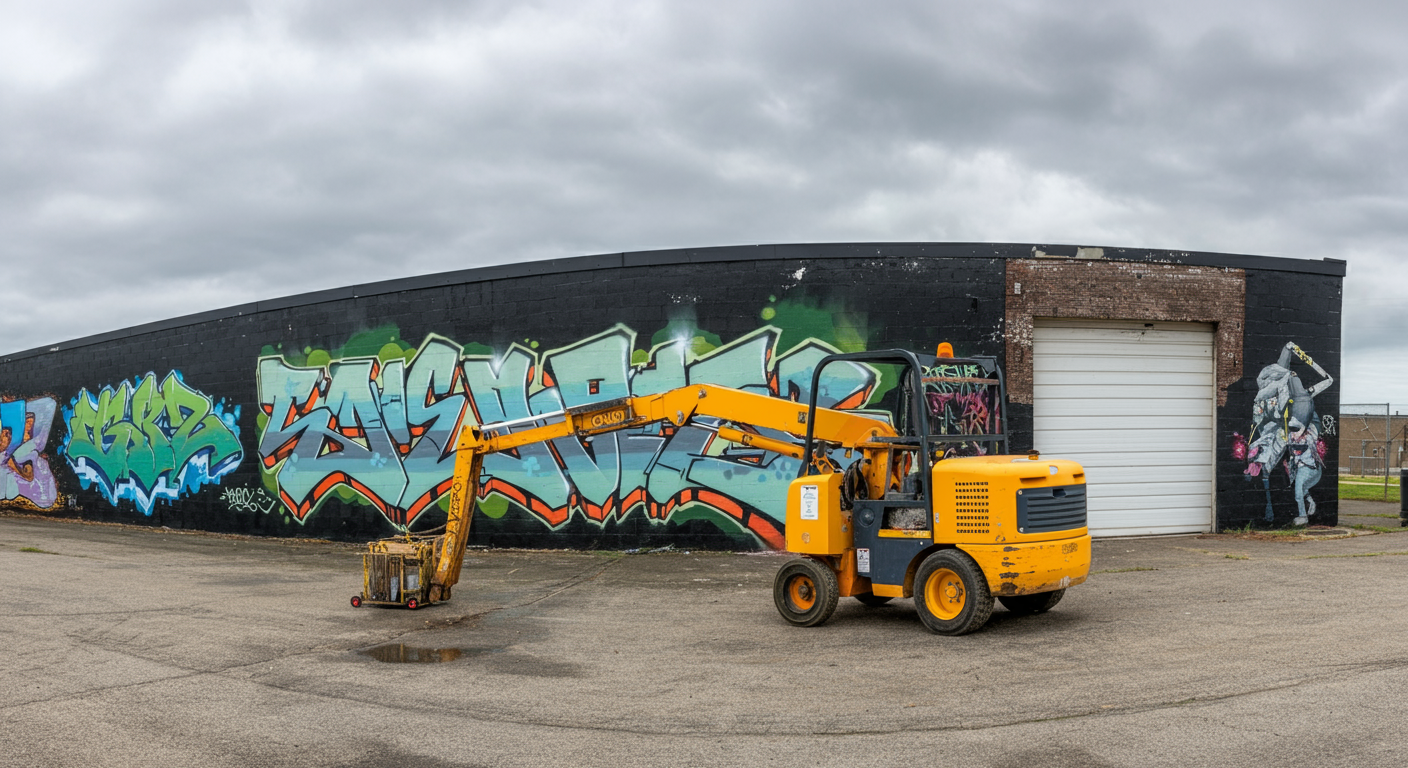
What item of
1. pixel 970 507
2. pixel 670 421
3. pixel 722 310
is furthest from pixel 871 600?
pixel 722 310

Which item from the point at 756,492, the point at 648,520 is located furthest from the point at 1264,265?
the point at 648,520

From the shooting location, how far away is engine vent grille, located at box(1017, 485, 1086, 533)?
8.88 meters

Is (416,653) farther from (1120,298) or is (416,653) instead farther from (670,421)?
(1120,298)

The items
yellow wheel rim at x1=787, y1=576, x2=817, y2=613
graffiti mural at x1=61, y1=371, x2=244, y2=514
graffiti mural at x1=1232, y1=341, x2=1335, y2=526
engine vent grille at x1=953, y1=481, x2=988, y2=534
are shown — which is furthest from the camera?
graffiti mural at x1=61, y1=371, x2=244, y2=514

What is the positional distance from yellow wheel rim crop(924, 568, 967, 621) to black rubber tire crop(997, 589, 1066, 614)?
0.99m

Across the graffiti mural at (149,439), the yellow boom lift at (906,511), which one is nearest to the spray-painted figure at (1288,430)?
the yellow boom lift at (906,511)

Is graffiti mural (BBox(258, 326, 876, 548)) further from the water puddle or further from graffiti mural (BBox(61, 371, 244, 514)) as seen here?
the water puddle

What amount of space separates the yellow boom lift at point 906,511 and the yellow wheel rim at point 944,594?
0.01 meters

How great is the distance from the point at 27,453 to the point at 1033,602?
1154 inches

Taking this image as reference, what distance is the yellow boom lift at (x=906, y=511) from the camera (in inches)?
352

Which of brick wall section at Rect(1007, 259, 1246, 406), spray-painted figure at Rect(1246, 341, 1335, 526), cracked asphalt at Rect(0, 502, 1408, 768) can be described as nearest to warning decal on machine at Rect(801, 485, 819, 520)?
cracked asphalt at Rect(0, 502, 1408, 768)

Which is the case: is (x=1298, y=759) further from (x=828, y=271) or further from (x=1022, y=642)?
(x=828, y=271)

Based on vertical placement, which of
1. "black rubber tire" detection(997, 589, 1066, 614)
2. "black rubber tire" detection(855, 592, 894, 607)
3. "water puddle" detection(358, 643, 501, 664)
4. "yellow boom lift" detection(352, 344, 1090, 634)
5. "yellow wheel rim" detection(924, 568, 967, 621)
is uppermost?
"yellow boom lift" detection(352, 344, 1090, 634)

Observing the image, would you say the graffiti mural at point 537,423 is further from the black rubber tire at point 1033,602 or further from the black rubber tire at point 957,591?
the black rubber tire at point 957,591
